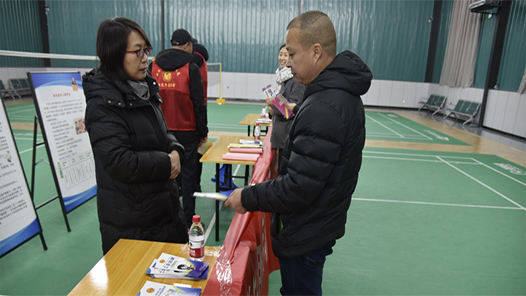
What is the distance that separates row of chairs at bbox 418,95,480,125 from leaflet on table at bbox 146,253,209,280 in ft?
47.9

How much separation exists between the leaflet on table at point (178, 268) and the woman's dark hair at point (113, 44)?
1.14 m

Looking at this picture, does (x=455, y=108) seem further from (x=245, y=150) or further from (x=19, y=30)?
(x=19, y=30)

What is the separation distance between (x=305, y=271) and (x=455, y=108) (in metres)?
15.4

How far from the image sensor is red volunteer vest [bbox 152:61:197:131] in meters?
4.06

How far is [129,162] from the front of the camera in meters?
2.00

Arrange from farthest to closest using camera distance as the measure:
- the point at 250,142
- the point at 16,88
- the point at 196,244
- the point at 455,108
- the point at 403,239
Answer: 1. the point at 16,88
2. the point at 455,108
3. the point at 250,142
4. the point at 403,239
5. the point at 196,244

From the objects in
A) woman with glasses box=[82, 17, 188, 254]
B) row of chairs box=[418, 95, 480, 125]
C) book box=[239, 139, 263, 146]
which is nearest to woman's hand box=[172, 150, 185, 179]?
woman with glasses box=[82, 17, 188, 254]

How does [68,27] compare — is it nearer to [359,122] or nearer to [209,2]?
[209,2]

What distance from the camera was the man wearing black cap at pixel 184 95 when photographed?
4047 mm

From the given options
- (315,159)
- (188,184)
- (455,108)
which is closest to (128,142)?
(315,159)

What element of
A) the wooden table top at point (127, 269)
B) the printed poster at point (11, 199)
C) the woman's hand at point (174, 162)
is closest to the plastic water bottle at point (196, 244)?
the wooden table top at point (127, 269)

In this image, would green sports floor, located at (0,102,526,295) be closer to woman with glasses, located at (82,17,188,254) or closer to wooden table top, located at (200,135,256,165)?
wooden table top, located at (200,135,256,165)

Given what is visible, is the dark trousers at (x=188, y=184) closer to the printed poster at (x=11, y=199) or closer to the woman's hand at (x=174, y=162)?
the printed poster at (x=11, y=199)

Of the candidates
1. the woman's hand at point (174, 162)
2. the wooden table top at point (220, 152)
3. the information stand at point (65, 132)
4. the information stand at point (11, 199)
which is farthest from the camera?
A: the wooden table top at point (220, 152)
